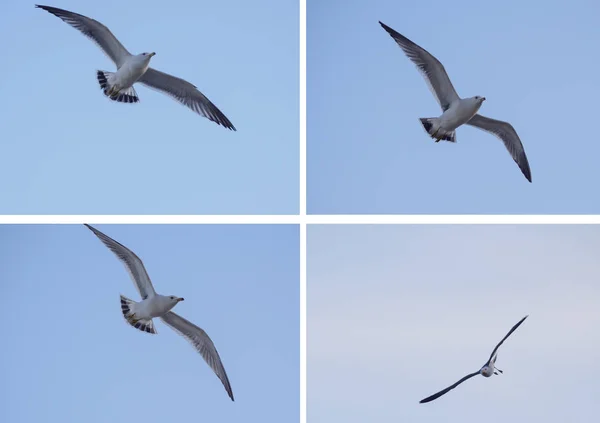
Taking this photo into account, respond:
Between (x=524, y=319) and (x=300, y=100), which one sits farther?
(x=524, y=319)

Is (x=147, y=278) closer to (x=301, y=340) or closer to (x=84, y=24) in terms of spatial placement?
(x=301, y=340)

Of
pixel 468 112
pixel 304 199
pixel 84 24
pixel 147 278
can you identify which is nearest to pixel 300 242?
pixel 304 199

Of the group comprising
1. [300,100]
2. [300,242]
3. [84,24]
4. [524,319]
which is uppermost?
[84,24]

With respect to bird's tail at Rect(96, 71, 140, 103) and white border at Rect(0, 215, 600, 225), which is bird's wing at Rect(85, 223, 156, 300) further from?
bird's tail at Rect(96, 71, 140, 103)

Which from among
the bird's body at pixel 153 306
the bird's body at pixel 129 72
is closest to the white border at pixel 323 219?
the bird's body at pixel 153 306

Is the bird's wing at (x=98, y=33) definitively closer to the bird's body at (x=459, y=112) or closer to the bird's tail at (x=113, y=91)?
the bird's tail at (x=113, y=91)

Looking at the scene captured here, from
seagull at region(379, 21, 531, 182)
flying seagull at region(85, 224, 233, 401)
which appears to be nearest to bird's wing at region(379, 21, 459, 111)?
seagull at region(379, 21, 531, 182)
